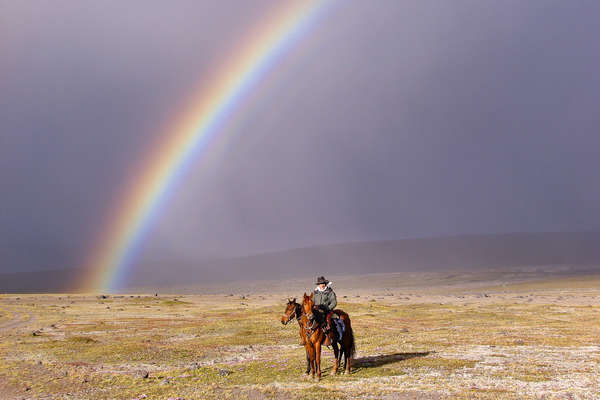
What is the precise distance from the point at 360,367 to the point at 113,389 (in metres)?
10.5

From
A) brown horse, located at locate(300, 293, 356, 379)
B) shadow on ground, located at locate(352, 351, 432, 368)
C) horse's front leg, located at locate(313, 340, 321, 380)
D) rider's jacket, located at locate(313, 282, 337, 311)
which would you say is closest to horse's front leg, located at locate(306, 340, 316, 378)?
brown horse, located at locate(300, 293, 356, 379)

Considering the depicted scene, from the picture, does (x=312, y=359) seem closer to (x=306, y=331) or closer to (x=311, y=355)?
(x=311, y=355)

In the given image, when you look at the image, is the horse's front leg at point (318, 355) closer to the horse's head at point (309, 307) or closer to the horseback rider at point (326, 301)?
the horseback rider at point (326, 301)

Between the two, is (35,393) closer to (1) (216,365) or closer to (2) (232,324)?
(1) (216,365)

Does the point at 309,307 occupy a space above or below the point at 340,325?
above

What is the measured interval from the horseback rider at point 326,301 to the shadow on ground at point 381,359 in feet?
13.9

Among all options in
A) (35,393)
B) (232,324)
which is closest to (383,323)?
(232,324)

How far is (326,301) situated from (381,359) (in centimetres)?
690

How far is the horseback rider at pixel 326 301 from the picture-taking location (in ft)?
63.9

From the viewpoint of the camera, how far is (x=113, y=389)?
19859mm

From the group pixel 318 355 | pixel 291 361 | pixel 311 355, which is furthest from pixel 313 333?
pixel 291 361

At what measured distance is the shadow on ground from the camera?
23.2 meters

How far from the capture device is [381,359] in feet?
81.5

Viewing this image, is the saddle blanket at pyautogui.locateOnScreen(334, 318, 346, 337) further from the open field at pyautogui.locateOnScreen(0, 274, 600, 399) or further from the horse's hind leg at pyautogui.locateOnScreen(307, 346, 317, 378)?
the open field at pyautogui.locateOnScreen(0, 274, 600, 399)
